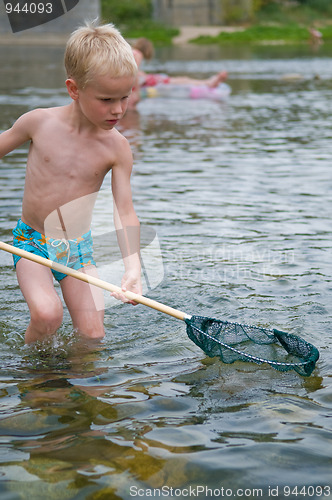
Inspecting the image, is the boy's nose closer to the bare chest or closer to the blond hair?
the blond hair

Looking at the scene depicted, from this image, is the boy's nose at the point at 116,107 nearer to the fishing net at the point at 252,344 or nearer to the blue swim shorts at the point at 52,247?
the blue swim shorts at the point at 52,247

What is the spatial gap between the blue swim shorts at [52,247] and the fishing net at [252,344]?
0.80 m

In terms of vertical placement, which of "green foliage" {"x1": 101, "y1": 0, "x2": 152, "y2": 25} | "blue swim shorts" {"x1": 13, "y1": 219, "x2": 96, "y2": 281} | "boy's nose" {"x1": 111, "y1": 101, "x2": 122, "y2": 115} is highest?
"boy's nose" {"x1": 111, "y1": 101, "x2": 122, "y2": 115}

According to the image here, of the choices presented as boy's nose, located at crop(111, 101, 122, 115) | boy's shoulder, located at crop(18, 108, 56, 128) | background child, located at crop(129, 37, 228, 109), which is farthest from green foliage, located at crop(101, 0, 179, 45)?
boy's nose, located at crop(111, 101, 122, 115)

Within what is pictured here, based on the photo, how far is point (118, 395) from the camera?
12.0ft

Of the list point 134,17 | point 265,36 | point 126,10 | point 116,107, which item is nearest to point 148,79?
point 116,107

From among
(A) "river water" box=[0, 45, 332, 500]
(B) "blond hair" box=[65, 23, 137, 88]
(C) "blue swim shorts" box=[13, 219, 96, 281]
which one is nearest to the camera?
(A) "river water" box=[0, 45, 332, 500]

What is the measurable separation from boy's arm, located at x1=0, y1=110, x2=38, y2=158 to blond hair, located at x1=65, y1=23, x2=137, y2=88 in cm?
39

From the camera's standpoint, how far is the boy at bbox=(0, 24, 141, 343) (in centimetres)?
379

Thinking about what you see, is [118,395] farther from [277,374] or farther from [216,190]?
[216,190]

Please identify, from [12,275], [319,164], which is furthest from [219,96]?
[12,275]

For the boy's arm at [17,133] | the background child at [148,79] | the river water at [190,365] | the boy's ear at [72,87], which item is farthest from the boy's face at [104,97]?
the background child at [148,79]

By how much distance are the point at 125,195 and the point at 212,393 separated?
1155 millimetres

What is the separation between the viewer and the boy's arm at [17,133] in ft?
13.1
